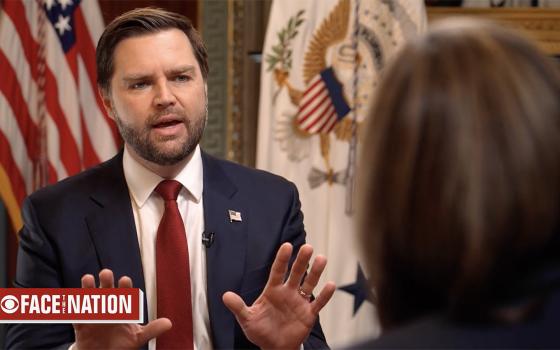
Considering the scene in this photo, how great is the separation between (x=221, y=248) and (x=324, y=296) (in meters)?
0.39

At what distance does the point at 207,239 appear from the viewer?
2.21m

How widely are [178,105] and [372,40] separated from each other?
1.48 meters

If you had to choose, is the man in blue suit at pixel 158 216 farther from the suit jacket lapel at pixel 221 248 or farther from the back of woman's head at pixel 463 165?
the back of woman's head at pixel 463 165

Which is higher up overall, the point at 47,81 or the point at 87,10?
the point at 87,10

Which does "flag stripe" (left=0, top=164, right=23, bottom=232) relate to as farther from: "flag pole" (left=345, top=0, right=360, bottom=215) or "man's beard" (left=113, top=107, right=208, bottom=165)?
"man's beard" (left=113, top=107, right=208, bottom=165)

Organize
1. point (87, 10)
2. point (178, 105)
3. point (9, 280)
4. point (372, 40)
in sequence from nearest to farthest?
1. point (178, 105)
2. point (372, 40)
3. point (87, 10)
4. point (9, 280)

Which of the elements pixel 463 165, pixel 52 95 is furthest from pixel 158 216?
pixel 52 95

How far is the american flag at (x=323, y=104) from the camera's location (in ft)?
11.4

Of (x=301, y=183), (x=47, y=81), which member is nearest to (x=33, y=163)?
(x=47, y=81)

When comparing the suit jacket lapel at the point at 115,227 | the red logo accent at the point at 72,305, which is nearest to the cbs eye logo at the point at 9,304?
the red logo accent at the point at 72,305

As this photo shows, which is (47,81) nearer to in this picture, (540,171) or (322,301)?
(322,301)

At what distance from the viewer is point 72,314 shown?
6.53 ft

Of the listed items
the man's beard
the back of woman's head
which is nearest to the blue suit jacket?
the man's beard

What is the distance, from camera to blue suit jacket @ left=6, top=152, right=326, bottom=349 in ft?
7.07
